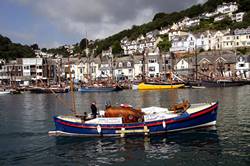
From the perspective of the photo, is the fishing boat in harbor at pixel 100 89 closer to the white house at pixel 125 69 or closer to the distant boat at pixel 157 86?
the distant boat at pixel 157 86

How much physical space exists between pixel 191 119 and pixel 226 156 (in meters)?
7.77

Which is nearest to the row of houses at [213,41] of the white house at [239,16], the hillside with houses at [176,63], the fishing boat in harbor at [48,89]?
the hillside with houses at [176,63]

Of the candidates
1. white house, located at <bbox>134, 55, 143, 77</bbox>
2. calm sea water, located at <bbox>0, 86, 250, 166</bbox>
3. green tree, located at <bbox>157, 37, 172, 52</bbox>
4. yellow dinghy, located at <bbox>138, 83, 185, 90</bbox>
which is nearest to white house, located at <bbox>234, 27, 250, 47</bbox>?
green tree, located at <bbox>157, 37, 172, 52</bbox>

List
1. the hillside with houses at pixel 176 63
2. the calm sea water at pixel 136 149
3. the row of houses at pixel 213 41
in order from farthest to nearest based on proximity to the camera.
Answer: the row of houses at pixel 213 41
the hillside with houses at pixel 176 63
the calm sea water at pixel 136 149

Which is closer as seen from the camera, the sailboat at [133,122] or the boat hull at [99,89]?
the sailboat at [133,122]

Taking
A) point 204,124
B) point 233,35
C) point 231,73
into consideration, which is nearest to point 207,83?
point 231,73

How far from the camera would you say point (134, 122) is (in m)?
30.2

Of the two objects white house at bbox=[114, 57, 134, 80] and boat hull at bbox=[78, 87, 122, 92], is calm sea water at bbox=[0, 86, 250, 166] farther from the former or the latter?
white house at bbox=[114, 57, 134, 80]

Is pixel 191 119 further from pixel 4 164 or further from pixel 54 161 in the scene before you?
pixel 4 164

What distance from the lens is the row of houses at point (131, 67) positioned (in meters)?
131

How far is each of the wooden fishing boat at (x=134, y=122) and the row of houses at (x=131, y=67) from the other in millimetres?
97214

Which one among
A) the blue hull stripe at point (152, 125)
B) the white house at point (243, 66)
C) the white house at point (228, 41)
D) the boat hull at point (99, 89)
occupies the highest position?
the white house at point (228, 41)

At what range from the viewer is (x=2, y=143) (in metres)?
30.7

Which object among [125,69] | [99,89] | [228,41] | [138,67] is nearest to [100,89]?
[99,89]
